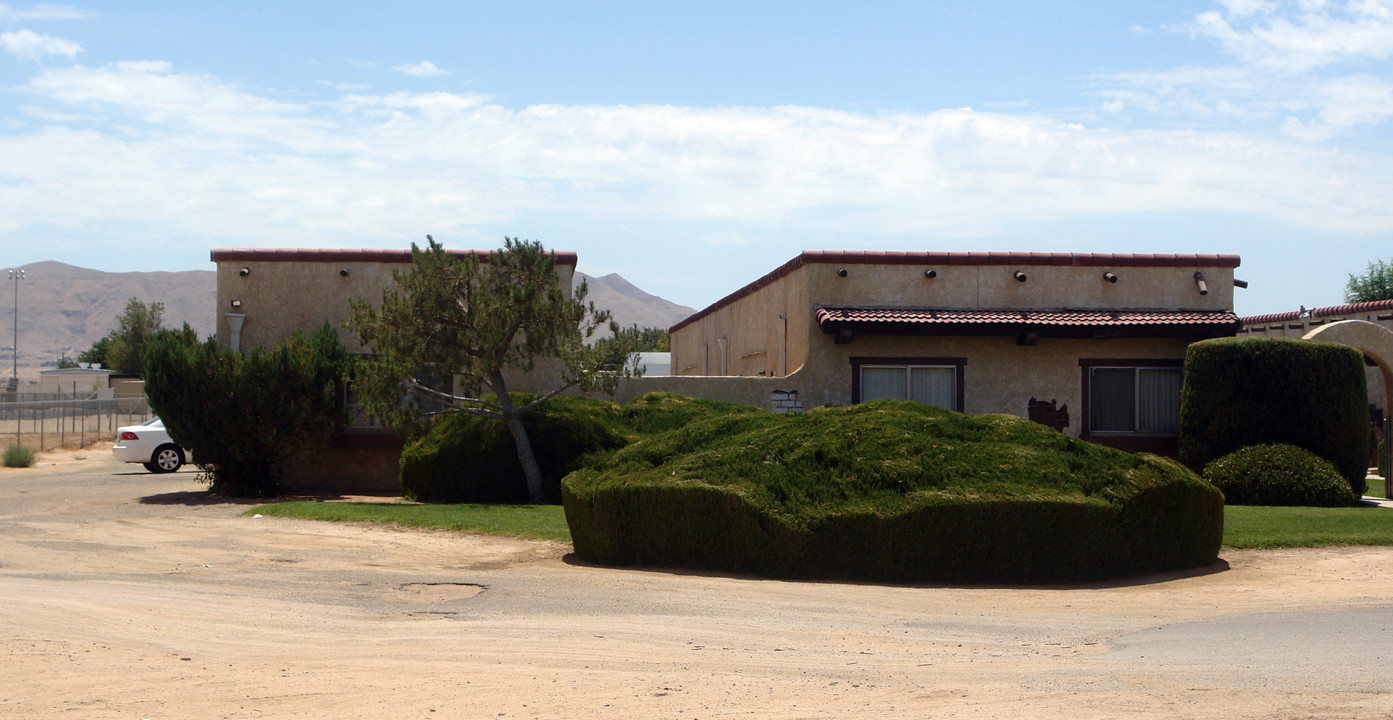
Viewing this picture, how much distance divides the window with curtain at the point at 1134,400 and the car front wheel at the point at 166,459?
66.0 ft

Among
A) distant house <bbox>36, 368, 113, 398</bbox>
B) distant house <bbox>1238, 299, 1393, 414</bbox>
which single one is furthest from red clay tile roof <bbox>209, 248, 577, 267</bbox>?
→ distant house <bbox>36, 368, 113, 398</bbox>

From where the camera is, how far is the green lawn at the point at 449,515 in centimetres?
1381

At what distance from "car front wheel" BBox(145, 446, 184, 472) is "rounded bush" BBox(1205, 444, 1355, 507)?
71.5 ft

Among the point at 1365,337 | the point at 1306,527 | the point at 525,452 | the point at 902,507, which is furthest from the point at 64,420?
the point at 1365,337

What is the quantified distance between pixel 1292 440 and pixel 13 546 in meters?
17.7

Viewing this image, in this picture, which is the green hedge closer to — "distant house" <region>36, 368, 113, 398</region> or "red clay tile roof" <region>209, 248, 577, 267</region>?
"red clay tile roof" <region>209, 248, 577, 267</region>

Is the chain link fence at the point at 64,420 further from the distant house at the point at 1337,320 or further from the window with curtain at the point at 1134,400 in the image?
the distant house at the point at 1337,320

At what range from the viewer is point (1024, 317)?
20.3 meters

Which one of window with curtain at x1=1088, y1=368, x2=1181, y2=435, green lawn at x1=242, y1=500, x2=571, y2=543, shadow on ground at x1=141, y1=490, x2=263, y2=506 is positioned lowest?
shadow on ground at x1=141, y1=490, x2=263, y2=506

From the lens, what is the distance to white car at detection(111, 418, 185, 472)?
82.2 feet

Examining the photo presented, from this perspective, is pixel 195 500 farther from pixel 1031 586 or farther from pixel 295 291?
pixel 1031 586

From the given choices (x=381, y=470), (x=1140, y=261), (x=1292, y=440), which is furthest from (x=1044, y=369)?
(x=381, y=470)

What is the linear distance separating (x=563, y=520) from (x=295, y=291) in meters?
9.34

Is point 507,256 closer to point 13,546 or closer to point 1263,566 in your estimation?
point 13,546
